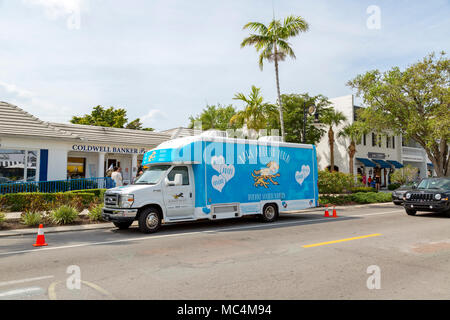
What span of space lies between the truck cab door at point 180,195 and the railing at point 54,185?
8.04m

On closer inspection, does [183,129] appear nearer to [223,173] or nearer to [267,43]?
[267,43]

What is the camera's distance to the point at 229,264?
6.48 m

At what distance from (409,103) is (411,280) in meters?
26.1

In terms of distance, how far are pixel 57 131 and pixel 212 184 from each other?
13.3 metres

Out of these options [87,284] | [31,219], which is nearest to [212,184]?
[31,219]

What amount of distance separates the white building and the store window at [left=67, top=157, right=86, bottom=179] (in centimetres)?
2700

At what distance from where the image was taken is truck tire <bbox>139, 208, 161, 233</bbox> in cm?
1006

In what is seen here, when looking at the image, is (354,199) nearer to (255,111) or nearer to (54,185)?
(255,111)

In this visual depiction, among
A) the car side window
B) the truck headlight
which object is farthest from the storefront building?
the car side window

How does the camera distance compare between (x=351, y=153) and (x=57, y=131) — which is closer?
(x=57, y=131)

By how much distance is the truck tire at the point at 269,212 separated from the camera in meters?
12.9

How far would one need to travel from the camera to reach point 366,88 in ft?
95.7

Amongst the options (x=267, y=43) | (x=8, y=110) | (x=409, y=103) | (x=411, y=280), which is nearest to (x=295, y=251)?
(x=411, y=280)

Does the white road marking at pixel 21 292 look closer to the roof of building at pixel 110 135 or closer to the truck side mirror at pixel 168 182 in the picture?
the truck side mirror at pixel 168 182
